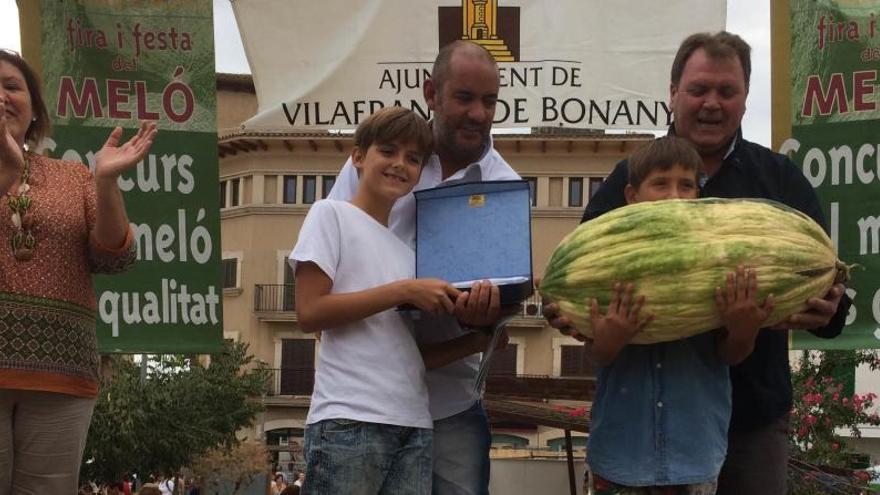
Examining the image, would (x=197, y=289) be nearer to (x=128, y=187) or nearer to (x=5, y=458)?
(x=128, y=187)

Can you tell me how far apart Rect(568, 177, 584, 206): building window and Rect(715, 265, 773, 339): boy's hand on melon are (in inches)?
1631

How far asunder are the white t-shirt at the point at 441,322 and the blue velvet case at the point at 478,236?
18 cm

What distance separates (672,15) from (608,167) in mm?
37005

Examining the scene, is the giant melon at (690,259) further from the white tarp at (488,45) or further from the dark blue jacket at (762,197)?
the white tarp at (488,45)

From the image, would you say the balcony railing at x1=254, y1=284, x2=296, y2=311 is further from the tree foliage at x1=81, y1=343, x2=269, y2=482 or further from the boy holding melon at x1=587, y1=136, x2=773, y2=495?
the boy holding melon at x1=587, y1=136, x2=773, y2=495

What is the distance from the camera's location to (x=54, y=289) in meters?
3.76

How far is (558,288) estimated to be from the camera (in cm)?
343

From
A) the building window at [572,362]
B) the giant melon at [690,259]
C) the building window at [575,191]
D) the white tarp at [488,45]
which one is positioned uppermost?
the building window at [575,191]

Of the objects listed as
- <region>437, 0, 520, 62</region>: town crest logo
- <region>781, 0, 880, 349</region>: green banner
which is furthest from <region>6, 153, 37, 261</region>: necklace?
<region>781, 0, 880, 349</region>: green banner

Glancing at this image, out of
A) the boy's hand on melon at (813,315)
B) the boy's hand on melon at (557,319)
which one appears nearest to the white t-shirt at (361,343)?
the boy's hand on melon at (557,319)

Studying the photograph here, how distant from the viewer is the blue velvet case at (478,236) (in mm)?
3668

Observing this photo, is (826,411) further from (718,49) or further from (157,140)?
(718,49)

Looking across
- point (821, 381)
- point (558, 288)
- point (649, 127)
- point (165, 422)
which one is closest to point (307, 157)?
point (165, 422)

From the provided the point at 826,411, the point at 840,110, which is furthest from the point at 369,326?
the point at 826,411
